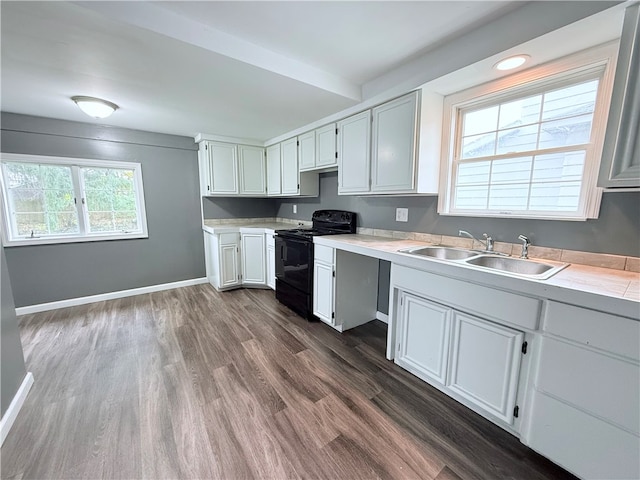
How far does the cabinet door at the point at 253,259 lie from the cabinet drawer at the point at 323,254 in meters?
1.33

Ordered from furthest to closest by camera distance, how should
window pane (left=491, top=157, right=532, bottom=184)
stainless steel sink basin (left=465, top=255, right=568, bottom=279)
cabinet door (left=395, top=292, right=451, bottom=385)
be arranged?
window pane (left=491, top=157, right=532, bottom=184) → cabinet door (left=395, top=292, right=451, bottom=385) → stainless steel sink basin (left=465, top=255, right=568, bottom=279)

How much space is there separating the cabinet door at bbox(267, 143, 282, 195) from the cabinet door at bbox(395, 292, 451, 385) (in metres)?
2.65

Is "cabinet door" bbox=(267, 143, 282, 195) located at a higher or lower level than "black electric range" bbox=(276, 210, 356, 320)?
higher

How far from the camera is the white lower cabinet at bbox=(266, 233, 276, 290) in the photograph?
11.5ft

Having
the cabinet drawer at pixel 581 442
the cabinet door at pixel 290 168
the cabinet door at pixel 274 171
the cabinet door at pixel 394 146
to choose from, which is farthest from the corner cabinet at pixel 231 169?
the cabinet drawer at pixel 581 442

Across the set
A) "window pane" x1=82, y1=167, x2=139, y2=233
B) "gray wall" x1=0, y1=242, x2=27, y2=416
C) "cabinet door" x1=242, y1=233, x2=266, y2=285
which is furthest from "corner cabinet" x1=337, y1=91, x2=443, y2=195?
"window pane" x1=82, y1=167, x2=139, y2=233

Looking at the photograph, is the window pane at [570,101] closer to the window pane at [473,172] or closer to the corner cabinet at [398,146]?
the window pane at [473,172]

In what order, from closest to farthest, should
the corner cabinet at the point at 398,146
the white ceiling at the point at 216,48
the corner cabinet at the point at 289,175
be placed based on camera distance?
1. the white ceiling at the point at 216,48
2. the corner cabinet at the point at 398,146
3. the corner cabinet at the point at 289,175

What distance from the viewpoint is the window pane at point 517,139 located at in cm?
177

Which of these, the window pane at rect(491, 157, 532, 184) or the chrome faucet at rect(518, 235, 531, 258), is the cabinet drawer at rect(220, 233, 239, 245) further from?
the chrome faucet at rect(518, 235, 531, 258)

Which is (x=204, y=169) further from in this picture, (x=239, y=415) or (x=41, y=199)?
(x=239, y=415)

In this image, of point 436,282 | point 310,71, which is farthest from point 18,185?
point 436,282

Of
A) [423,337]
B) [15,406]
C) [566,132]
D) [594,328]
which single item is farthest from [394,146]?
[15,406]

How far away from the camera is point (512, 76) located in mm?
1771
